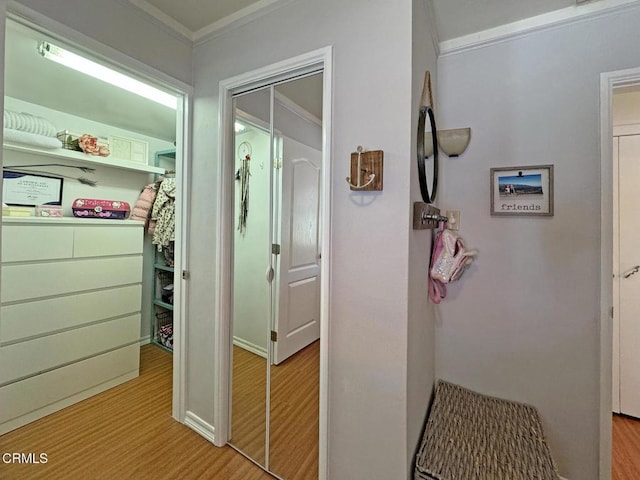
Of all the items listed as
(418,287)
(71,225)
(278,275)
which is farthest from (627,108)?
(71,225)

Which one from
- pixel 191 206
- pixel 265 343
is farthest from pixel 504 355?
Result: pixel 191 206

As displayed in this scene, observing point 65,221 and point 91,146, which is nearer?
point 65,221

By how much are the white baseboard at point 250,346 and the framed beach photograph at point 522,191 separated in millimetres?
1505

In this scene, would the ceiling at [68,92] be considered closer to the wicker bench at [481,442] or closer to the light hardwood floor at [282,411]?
the light hardwood floor at [282,411]

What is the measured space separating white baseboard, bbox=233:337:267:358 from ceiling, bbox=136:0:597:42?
5.95 feet

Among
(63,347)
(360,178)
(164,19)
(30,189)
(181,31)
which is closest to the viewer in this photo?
(360,178)

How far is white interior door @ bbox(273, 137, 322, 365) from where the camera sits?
1.40 meters

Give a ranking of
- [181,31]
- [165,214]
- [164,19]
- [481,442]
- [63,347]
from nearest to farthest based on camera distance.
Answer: [481,442] < [164,19] < [181,31] < [63,347] < [165,214]

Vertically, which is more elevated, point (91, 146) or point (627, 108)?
point (627, 108)

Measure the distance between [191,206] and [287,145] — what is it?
2.61 feet

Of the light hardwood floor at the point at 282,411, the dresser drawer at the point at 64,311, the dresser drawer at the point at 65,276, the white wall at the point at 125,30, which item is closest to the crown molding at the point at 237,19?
the white wall at the point at 125,30

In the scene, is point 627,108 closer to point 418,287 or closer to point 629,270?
point 629,270

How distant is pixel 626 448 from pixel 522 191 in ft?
5.63

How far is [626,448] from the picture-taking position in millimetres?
1666
